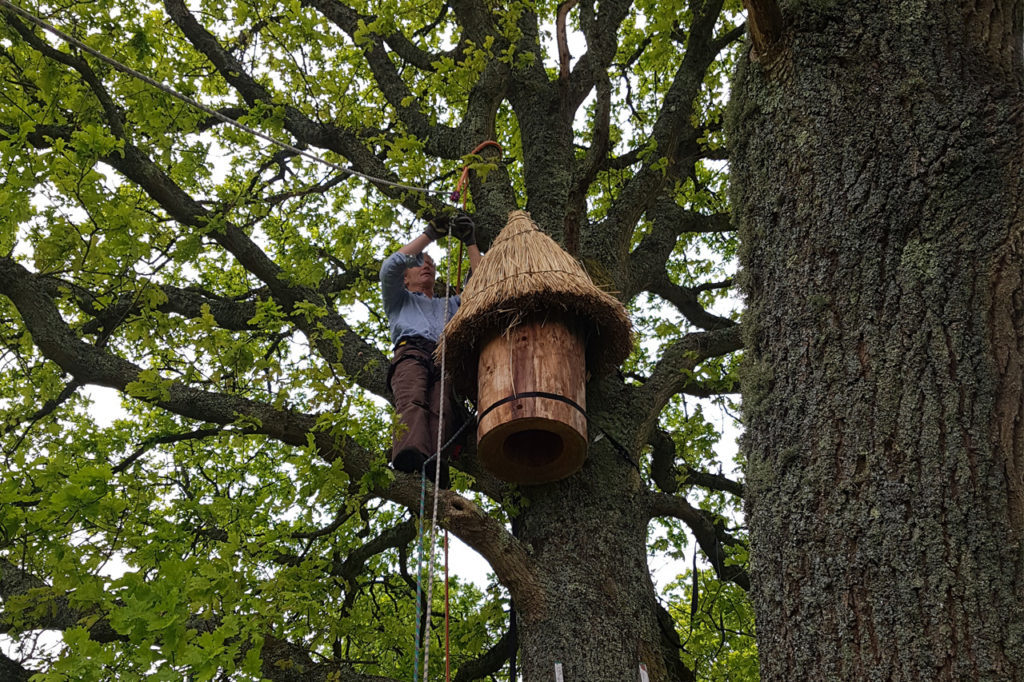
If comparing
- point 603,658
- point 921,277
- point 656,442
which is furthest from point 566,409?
point 656,442

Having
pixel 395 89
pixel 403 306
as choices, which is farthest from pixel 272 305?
pixel 395 89

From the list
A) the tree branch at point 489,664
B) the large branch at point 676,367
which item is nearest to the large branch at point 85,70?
the large branch at point 676,367

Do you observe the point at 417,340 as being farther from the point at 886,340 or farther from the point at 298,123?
the point at 886,340

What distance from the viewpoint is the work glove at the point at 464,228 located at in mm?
4599

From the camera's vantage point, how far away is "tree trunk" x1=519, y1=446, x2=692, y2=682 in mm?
3369

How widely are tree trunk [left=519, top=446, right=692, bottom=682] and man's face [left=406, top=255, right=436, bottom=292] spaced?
5.21ft

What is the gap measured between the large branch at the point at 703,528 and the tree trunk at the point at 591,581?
0.26 m

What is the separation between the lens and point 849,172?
1923 millimetres

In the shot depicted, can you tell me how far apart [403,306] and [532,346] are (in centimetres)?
143

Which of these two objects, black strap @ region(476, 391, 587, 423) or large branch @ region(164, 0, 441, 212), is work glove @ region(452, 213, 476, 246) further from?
black strap @ region(476, 391, 587, 423)

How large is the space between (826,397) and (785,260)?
0.36 meters

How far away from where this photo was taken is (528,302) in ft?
11.6

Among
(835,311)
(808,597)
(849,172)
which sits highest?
(849,172)

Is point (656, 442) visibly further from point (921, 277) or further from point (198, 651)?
point (921, 277)
